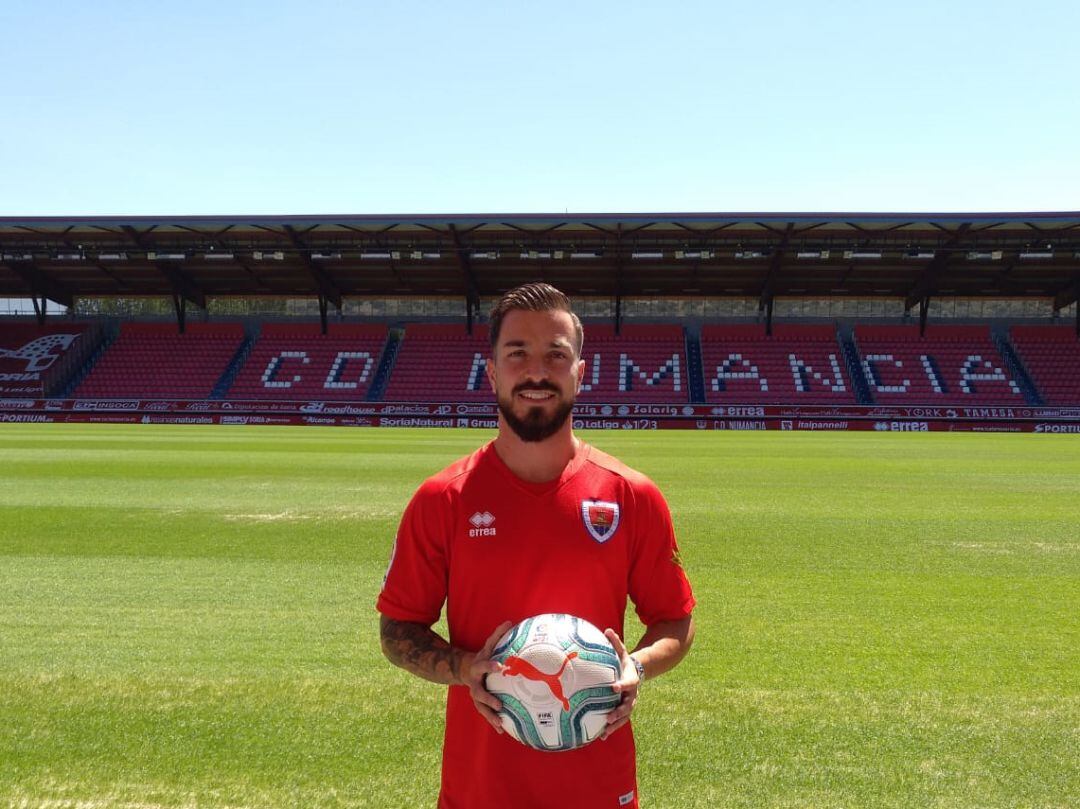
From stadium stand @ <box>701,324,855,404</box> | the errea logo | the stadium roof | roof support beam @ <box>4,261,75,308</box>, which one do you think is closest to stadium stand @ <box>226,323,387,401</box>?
the stadium roof

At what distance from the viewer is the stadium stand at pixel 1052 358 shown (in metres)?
35.7

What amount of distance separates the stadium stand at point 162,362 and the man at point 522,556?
39948mm

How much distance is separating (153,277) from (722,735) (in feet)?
147

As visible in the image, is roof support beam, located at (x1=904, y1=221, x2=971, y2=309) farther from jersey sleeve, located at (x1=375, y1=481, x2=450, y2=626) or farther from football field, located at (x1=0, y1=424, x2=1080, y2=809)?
jersey sleeve, located at (x1=375, y1=481, x2=450, y2=626)

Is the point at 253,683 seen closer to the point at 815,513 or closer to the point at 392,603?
the point at 392,603

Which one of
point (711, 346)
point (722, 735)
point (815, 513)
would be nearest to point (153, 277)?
point (711, 346)

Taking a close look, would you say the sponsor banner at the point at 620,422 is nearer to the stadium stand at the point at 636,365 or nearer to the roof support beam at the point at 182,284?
the stadium stand at the point at 636,365

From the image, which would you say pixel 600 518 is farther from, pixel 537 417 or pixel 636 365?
pixel 636 365

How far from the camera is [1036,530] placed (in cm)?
888

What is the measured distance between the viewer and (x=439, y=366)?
131 ft

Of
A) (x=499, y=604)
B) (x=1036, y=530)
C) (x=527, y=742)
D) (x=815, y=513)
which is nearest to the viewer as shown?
(x=527, y=742)

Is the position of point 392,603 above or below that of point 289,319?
above

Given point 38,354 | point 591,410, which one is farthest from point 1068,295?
point 38,354

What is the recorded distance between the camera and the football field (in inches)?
129
